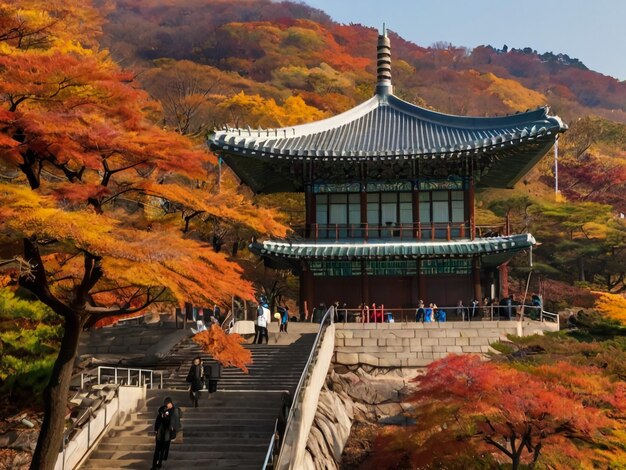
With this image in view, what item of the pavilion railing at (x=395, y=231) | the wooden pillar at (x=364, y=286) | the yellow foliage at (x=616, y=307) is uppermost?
the pavilion railing at (x=395, y=231)

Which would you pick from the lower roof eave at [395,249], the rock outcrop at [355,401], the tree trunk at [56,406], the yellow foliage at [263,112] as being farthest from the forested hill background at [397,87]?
the tree trunk at [56,406]

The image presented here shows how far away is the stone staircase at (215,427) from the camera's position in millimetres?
14117

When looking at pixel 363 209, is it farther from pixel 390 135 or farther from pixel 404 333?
pixel 404 333

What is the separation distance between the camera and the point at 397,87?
88.2m

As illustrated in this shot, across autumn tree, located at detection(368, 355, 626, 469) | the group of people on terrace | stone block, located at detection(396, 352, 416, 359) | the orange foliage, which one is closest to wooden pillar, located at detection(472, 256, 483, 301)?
the group of people on terrace

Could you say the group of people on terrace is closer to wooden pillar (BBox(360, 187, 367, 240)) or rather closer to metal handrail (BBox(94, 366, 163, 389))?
wooden pillar (BBox(360, 187, 367, 240))

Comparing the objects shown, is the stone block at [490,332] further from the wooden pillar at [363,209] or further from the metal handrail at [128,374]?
the metal handrail at [128,374]

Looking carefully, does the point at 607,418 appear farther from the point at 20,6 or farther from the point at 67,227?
the point at 20,6

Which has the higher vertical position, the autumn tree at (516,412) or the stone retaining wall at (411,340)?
the stone retaining wall at (411,340)

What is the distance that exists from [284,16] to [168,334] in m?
104

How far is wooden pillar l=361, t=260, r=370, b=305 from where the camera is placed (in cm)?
2708

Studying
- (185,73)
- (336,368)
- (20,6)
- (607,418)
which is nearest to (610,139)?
(185,73)

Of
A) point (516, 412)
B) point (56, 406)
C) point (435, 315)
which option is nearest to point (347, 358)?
point (435, 315)

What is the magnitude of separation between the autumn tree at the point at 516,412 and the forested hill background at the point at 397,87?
2126cm
